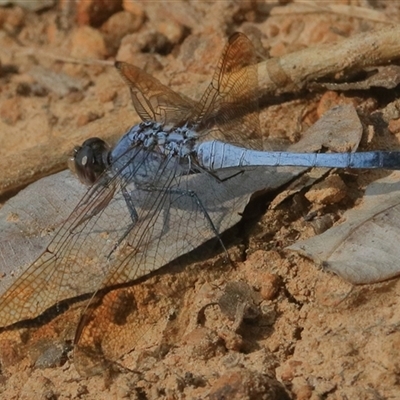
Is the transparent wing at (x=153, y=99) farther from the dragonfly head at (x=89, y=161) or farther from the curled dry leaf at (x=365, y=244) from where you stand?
the curled dry leaf at (x=365, y=244)

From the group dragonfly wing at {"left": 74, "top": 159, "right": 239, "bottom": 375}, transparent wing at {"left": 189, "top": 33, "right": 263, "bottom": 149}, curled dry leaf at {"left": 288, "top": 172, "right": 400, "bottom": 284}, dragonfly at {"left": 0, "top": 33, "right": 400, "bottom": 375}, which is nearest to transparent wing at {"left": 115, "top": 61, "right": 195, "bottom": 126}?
dragonfly at {"left": 0, "top": 33, "right": 400, "bottom": 375}

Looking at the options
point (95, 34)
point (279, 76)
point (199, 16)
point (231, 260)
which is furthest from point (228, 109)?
point (95, 34)

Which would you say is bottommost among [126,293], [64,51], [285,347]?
[285,347]

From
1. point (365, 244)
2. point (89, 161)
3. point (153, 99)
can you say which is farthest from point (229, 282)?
point (153, 99)

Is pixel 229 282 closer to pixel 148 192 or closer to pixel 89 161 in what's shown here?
pixel 148 192

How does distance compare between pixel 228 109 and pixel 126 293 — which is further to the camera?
pixel 228 109

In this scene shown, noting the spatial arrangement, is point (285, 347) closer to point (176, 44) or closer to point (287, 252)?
point (287, 252)
